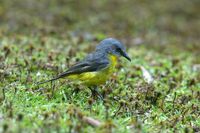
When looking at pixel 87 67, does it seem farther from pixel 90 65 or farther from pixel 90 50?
pixel 90 50

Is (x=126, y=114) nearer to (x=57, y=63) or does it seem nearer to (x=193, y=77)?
(x=57, y=63)

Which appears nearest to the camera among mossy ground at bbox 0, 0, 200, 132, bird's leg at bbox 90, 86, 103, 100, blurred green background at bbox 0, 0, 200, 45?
mossy ground at bbox 0, 0, 200, 132

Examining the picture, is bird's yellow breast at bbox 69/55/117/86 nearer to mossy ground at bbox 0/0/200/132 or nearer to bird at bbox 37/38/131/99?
bird at bbox 37/38/131/99

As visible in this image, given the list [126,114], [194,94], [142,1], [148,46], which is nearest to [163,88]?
[194,94]

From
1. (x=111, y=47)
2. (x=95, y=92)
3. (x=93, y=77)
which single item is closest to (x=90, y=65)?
(x=93, y=77)

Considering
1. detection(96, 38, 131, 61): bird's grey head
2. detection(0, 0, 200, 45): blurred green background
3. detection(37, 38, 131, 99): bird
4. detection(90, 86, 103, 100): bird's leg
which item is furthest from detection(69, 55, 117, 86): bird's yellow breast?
detection(0, 0, 200, 45): blurred green background

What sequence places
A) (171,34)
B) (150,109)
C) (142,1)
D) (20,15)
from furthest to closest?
(142,1), (171,34), (20,15), (150,109)
